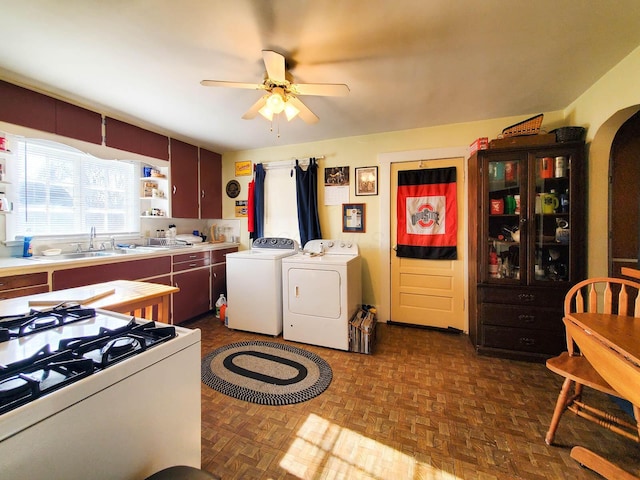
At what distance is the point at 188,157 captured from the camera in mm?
3613

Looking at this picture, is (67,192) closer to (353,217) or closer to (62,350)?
(62,350)

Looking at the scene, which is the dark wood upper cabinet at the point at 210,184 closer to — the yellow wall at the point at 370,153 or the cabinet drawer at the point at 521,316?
the yellow wall at the point at 370,153

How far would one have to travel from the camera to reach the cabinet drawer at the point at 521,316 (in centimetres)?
232

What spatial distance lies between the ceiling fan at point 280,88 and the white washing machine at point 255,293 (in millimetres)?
1538

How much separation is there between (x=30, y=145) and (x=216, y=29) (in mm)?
2206

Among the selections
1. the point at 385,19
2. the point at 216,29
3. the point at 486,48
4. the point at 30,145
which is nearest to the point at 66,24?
the point at 216,29

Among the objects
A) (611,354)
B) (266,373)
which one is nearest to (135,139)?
(266,373)

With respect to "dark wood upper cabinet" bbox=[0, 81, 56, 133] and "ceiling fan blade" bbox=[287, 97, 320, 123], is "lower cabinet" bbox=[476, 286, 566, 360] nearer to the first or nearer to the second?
"ceiling fan blade" bbox=[287, 97, 320, 123]

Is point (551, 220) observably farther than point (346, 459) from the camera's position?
Yes

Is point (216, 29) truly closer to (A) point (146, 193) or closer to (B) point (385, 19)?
(B) point (385, 19)

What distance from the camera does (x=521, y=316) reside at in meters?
2.40

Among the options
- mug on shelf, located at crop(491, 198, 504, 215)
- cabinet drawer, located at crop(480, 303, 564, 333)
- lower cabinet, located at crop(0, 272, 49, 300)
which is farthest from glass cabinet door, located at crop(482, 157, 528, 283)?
Answer: lower cabinet, located at crop(0, 272, 49, 300)

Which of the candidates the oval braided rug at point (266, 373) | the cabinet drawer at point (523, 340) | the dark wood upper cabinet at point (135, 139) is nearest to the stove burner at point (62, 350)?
the oval braided rug at point (266, 373)

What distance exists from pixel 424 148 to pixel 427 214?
0.78m
